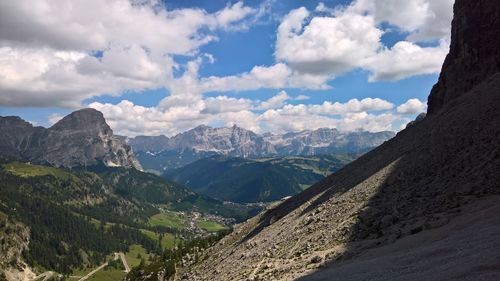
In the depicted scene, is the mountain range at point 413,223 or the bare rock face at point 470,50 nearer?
the mountain range at point 413,223

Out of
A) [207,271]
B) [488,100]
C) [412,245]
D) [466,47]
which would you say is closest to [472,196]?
[412,245]

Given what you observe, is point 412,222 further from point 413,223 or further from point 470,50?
point 470,50

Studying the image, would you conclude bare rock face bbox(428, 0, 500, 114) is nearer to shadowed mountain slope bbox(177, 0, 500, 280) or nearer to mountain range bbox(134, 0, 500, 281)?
shadowed mountain slope bbox(177, 0, 500, 280)

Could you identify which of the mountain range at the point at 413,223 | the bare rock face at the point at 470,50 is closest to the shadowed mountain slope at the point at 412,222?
the mountain range at the point at 413,223

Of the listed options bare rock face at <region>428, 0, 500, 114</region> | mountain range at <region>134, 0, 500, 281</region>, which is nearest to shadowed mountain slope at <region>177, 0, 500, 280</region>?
mountain range at <region>134, 0, 500, 281</region>

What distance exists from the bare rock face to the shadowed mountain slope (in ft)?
71.7

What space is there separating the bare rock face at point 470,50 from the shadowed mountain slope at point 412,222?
21.9 m

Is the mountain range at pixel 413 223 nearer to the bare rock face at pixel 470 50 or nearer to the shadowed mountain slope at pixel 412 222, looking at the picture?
the shadowed mountain slope at pixel 412 222

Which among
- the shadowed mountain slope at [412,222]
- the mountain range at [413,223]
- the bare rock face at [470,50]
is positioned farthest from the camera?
the bare rock face at [470,50]

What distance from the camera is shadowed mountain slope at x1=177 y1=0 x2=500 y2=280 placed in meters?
37.5

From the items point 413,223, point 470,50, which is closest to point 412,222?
point 413,223

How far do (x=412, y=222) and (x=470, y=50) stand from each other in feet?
289

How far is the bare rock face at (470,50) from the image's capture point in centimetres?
11131

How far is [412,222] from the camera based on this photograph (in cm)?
5050
